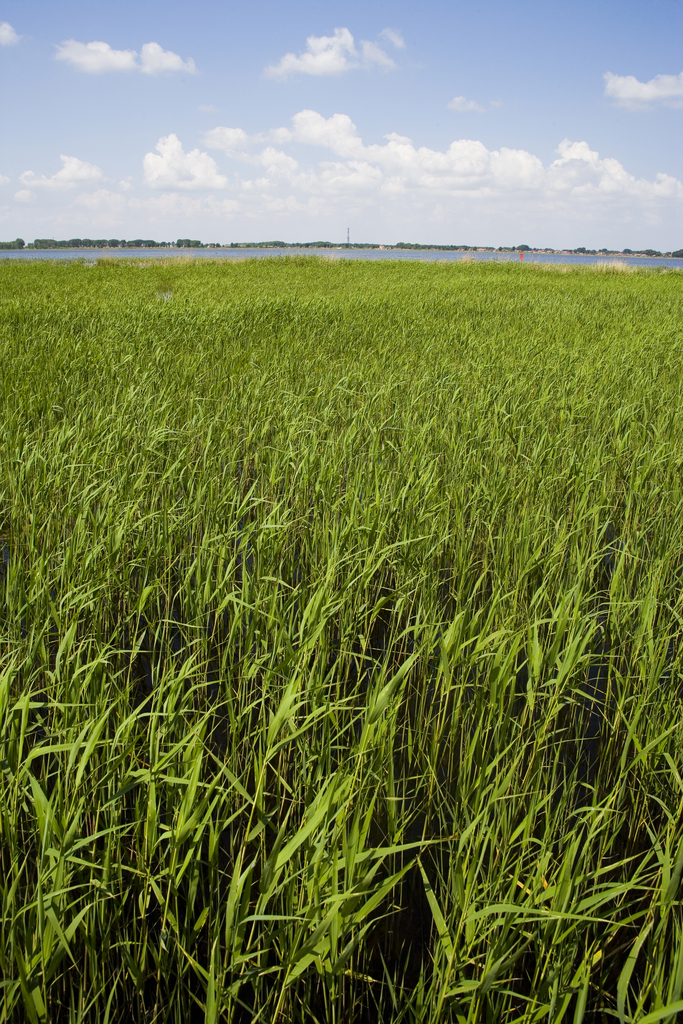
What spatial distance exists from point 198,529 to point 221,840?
1.88 metres

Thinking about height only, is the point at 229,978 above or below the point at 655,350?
below

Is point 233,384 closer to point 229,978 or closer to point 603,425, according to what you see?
point 603,425

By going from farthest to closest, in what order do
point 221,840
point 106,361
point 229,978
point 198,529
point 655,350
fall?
point 655,350, point 106,361, point 198,529, point 221,840, point 229,978

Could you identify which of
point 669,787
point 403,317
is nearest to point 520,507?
point 669,787

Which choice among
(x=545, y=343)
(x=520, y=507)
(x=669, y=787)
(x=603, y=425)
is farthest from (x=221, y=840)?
(x=545, y=343)

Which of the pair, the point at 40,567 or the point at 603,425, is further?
the point at 603,425

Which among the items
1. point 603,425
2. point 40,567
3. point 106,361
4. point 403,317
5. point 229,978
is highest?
point 403,317

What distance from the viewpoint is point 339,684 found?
6.75 ft

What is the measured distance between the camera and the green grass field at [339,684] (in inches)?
51.2

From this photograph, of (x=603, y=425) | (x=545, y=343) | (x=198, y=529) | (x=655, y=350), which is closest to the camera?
(x=198, y=529)

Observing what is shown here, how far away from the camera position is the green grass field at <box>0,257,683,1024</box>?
1300 millimetres

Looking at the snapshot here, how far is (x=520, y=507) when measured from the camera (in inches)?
140

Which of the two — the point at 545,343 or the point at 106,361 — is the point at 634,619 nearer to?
the point at 106,361

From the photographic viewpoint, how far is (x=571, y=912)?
1202 millimetres
